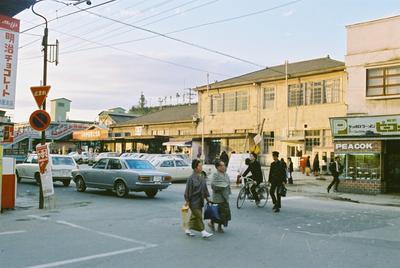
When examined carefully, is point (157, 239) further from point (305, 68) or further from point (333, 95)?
point (305, 68)

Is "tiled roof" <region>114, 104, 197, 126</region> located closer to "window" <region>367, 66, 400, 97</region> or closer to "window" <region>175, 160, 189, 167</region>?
"window" <region>175, 160, 189, 167</region>

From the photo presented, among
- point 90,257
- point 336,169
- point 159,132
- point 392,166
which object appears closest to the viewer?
point 90,257

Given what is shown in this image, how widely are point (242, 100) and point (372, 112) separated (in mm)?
24821

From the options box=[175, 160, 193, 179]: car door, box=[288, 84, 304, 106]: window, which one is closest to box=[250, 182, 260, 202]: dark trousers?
box=[175, 160, 193, 179]: car door

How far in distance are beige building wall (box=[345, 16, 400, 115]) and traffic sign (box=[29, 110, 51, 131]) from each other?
14629mm

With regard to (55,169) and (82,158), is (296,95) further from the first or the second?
(55,169)

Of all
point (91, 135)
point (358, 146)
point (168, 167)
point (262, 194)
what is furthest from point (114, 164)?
point (91, 135)

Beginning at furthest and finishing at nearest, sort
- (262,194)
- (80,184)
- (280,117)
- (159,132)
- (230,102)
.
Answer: (159,132)
(230,102)
(280,117)
(80,184)
(262,194)

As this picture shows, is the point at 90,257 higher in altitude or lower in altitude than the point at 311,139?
lower

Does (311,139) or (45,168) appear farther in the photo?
(311,139)

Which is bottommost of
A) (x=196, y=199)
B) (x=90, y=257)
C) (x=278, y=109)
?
(x=90, y=257)

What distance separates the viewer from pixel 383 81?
21656 millimetres

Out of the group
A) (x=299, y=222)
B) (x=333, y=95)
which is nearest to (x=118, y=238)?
(x=299, y=222)

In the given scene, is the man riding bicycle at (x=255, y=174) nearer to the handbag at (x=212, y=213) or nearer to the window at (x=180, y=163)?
the handbag at (x=212, y=213)
